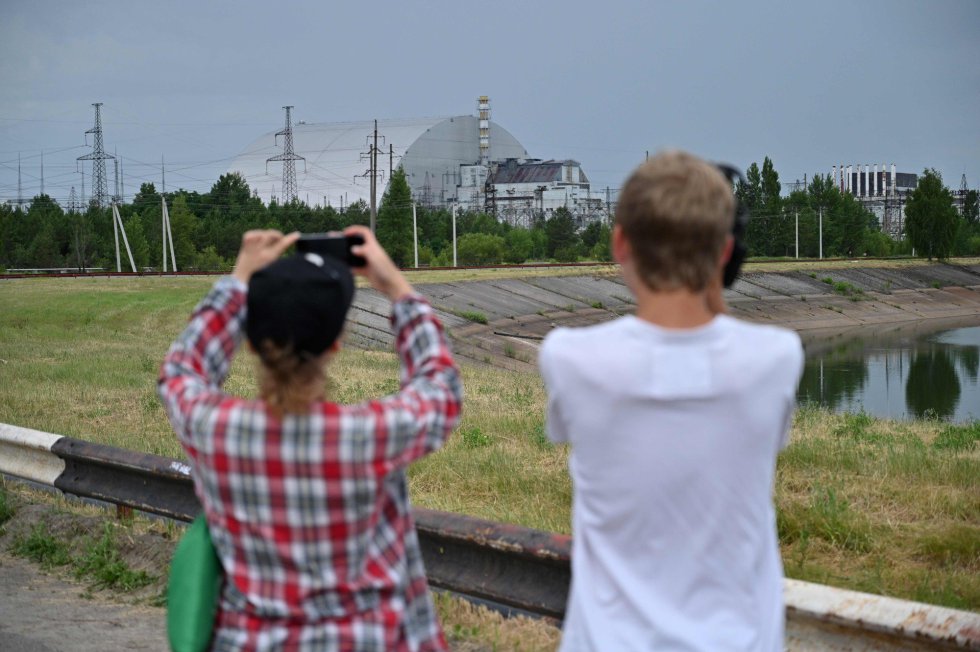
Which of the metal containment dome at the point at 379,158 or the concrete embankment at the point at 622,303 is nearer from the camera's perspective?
the concrete embankment at the point at 622,303

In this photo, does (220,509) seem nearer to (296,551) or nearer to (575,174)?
(296,551)

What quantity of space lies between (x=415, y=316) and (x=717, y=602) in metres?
0.94

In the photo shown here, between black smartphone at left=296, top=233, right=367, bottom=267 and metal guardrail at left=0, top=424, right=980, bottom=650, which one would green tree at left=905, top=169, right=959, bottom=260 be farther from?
black smartphone at left=296, top=233, right=367, bottom=267

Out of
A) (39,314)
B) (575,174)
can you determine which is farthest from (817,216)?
(39,314)

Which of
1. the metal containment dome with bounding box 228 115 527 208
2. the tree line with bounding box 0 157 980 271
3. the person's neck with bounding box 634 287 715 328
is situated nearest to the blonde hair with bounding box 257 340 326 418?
the person's neck with bounding box 634 287 715 328

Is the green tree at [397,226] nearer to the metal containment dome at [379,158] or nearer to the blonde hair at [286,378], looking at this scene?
the metal containment dome at [379,158]

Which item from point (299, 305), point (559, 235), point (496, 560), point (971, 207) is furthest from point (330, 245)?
point (971, 207)

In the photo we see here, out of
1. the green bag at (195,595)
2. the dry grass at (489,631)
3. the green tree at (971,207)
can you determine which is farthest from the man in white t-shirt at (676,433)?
the green tree at (971,207)

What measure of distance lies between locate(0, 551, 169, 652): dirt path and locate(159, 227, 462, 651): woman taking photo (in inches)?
117

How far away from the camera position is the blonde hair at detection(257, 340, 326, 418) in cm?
237

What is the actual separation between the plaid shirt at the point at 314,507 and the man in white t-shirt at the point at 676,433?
44 centimetres

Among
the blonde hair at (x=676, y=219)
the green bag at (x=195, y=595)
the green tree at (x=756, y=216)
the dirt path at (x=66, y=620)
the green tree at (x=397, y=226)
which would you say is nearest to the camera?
the blonde hair at (x=676, y=219)

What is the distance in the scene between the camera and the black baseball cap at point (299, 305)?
2.34 metres

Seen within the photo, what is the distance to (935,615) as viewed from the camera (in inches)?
143
